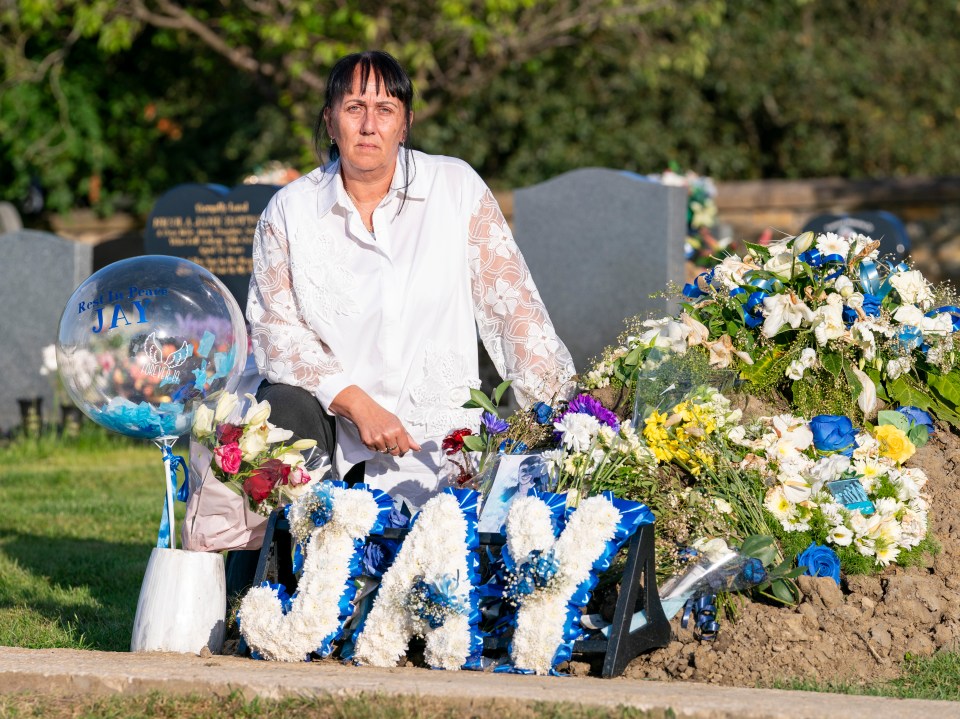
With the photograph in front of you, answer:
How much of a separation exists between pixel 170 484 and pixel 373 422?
0.57 m

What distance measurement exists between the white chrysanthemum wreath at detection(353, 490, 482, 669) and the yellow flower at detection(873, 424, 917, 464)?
4.17ft

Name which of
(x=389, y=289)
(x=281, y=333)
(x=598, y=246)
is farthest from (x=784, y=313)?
(x=598, y=246)

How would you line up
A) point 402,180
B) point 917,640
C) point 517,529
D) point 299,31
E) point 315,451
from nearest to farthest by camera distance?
point 517,529, point 917,640, point 315,451, point 402,180, point 299,31

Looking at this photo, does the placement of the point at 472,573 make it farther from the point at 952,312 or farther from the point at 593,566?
the point at 952,312

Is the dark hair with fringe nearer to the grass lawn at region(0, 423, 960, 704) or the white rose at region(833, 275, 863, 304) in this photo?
the white rose at region(833, 275, 863, 304)

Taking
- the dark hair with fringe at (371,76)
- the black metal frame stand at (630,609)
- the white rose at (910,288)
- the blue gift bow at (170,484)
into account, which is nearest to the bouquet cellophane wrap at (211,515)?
the blue gift bow at (170,484)

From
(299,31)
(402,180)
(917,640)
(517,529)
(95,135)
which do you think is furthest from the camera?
(95,135)

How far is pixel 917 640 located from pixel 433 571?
1254 millimetres

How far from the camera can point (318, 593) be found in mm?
3119

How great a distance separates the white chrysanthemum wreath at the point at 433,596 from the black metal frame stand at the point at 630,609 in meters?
0.11

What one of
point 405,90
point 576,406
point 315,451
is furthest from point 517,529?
point 405,90

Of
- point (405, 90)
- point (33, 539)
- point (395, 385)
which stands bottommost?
point (33, 539)

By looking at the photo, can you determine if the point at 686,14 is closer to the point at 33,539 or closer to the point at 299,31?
the point at 299,31

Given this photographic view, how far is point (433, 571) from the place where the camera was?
3002 millimetres
